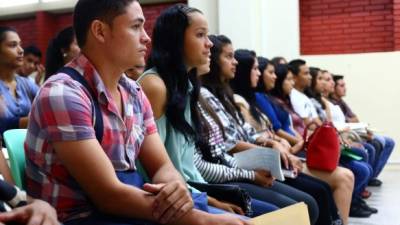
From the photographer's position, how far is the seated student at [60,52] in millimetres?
3195

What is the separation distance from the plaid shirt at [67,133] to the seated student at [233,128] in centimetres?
94

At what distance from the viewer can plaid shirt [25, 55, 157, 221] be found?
1.29m

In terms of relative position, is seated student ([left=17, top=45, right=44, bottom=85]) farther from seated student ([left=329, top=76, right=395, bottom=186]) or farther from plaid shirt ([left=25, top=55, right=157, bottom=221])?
plaid shirt ([left=25, top=55, right=157, bottom=221])

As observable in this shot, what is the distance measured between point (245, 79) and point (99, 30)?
6.13 feet

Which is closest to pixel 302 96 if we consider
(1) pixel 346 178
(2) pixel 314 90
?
(2) pixel 314 90

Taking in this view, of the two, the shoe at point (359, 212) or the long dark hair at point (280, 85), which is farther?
the long dark hair at point (280, 85)

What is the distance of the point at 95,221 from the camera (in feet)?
4.39

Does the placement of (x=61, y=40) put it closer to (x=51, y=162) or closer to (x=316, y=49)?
(x=51, y=162)

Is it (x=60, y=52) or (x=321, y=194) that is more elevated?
(x=60, y=52)

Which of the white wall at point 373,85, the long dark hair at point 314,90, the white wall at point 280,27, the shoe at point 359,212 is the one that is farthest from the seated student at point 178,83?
the white wall at point 373,85

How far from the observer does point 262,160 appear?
2242 mm

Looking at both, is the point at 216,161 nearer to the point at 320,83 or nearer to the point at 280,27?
the point at 320,83

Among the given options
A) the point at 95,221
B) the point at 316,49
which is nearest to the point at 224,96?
the point at 95,221

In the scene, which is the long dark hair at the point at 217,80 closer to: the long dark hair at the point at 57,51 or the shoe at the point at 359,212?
the long dark hair at the point at 57,51
